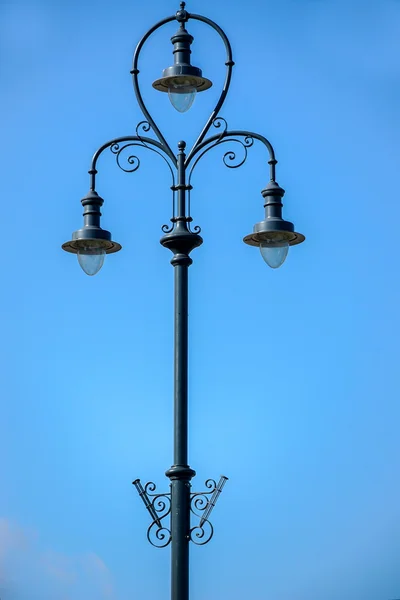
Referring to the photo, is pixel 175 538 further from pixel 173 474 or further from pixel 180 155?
pixel 180 155

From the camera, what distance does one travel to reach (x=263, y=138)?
12.0m

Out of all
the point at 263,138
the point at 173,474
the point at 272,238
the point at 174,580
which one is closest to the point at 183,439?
the point at 173,474

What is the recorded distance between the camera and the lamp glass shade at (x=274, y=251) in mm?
11977

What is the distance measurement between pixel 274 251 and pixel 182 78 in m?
1.67

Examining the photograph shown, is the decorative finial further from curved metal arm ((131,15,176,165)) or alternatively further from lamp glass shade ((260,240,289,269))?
lamp glass shade ((260,240,289,269))

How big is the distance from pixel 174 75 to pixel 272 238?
1615 mm

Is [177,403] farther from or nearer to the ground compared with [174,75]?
nearer to the ground

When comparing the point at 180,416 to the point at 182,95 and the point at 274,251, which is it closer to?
the point at 274,251

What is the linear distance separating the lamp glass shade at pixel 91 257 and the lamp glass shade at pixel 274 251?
140 centimetres

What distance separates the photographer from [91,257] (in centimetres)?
1225

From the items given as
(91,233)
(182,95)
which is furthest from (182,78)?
(91,233)

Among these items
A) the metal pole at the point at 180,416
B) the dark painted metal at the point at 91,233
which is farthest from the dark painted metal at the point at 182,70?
the dark painted metal at the point at 91,233

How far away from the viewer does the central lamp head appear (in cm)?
1202


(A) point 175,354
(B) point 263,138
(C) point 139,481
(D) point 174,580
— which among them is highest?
(B) point 263,138
